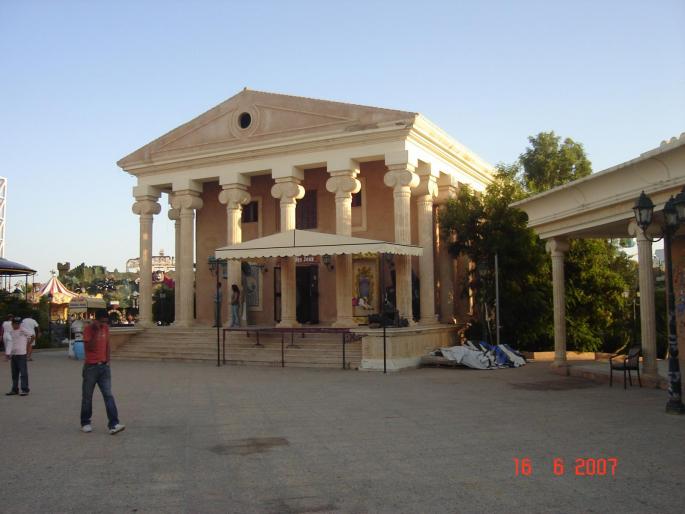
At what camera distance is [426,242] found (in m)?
20.5

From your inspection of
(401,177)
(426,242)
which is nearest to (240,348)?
(426,242)

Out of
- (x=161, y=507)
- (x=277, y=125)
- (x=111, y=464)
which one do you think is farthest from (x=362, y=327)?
(x=161, y=507)

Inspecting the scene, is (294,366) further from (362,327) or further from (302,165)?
(302,165)

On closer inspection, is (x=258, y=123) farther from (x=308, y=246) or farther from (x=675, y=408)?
(x=675, y=408)

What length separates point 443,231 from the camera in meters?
21.3

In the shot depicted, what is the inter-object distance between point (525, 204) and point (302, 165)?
26.1ft

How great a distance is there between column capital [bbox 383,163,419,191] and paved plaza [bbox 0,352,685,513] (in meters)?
8.21

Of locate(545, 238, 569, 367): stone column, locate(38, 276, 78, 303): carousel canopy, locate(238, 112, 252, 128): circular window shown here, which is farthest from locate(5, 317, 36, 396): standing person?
locate(38, 276, 78, 303): carousel canopy

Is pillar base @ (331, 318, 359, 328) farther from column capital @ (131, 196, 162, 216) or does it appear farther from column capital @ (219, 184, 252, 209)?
column capital @ (131, 196, 162, 216)

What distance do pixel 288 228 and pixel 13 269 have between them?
1494 cm

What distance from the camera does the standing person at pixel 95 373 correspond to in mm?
8195

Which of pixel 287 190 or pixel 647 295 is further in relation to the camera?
pixel 287 190

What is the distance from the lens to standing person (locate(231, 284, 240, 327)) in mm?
21450

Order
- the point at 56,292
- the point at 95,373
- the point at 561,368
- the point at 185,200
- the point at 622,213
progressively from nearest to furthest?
the point at 95,373
the point at 622,213
the point at 561,368
the point at 185,200
the point at 56,292
